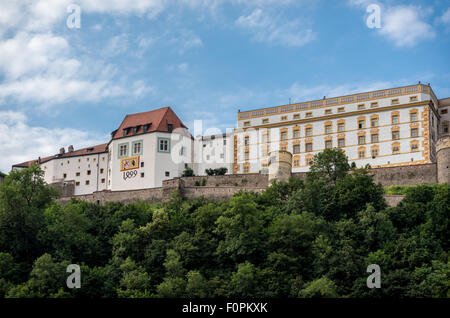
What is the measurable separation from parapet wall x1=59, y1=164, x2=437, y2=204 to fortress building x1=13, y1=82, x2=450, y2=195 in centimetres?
293

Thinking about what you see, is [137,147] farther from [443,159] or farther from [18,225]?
[443,159]

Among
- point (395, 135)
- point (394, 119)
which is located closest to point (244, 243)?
point (395, 135)

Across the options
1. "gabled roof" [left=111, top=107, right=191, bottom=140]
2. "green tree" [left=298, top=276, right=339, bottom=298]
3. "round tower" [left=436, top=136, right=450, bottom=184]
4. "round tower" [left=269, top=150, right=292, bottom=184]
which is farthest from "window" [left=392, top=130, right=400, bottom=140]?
"green tree" [left=298, top=276, right=339, bottom=298]

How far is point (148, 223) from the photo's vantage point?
6259 cm

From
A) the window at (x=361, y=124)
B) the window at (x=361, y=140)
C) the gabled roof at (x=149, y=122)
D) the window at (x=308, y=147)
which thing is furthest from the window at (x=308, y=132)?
the gabled roof at (x=149, y=122)

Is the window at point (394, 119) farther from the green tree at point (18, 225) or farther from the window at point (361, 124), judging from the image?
the green tree at point (18, 225)

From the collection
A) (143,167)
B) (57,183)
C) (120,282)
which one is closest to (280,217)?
(120,282)

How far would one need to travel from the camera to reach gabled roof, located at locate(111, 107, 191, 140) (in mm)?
84250

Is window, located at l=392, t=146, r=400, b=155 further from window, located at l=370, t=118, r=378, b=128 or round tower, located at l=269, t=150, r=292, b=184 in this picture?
round tower, located at l=269, t=150, r=292, b=184

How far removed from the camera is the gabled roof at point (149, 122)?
84.2 m
